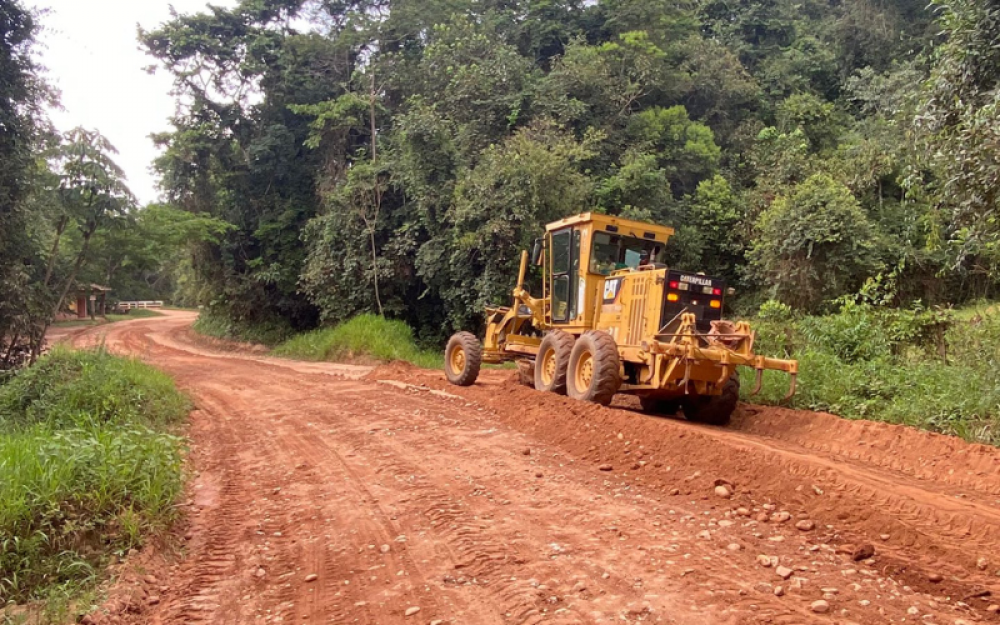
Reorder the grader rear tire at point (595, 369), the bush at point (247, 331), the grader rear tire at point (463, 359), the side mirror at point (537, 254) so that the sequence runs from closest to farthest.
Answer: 1. the grader rear tire at point (595, 369)
2. the side mirror at point (537, 254)
3. the grader rear tire at point (463, 359)
4. the bush at point (247, 331)

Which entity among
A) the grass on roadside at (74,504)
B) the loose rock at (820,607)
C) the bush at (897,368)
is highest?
the bush at (897,368)

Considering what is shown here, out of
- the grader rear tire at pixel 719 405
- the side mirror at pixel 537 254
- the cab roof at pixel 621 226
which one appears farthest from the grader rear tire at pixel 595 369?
the side mirror at pixel 537 254

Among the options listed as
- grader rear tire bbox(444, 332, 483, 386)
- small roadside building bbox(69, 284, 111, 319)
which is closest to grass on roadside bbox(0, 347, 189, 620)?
grader rear tire bbox(444, 332, 483, 386)

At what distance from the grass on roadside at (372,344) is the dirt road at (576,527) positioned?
9.98m

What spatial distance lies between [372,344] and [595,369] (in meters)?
11.1

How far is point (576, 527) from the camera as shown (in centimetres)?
445

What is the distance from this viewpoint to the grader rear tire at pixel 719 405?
28.5 feet

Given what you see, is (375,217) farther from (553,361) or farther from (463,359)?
(553,361)

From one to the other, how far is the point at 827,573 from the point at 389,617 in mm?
2355

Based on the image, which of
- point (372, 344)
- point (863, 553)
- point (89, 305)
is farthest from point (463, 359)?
point (89, 305)

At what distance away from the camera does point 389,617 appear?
3.29m

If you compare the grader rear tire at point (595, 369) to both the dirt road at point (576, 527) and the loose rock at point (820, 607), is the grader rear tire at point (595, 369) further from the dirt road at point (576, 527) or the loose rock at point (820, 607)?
the loose rock at point (820, 607)

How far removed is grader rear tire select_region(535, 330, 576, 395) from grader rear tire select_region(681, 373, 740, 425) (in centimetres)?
185

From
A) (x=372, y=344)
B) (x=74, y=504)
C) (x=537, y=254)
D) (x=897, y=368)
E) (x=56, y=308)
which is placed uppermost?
(x=537, y=254)
